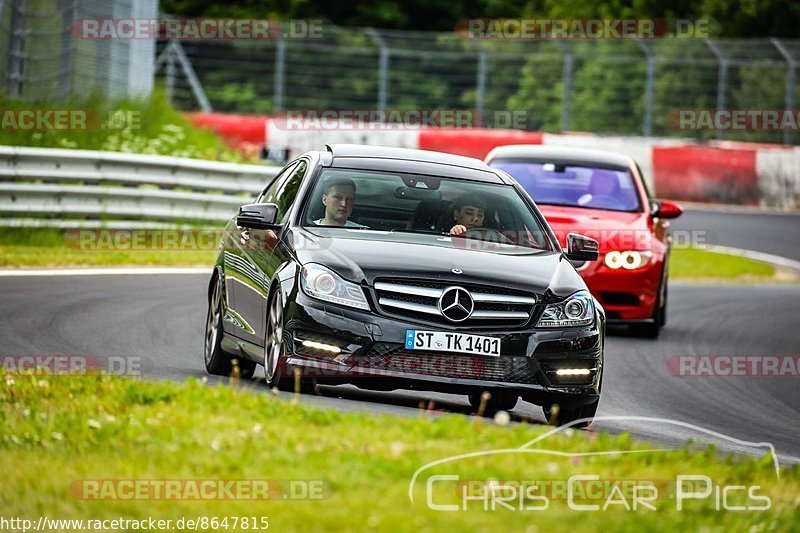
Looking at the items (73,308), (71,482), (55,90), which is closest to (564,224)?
(73,308)

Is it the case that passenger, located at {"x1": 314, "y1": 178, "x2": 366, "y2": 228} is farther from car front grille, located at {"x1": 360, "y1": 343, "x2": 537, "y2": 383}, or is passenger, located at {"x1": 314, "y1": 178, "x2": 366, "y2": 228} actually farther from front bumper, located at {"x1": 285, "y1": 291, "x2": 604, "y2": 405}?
car front grille, located at {"x1": 360, "y1": 343, "x2": 537, "y2": 383}

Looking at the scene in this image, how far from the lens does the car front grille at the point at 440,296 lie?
906 centimetres

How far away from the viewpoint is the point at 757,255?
26.2m

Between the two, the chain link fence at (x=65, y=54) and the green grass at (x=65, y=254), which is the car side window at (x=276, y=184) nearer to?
the green grass at (x=65, y=254)

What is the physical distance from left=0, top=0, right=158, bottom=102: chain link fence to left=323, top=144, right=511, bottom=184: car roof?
1346cm

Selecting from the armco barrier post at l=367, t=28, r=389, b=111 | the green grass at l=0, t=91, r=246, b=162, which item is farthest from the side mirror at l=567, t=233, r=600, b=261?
the armco barrier post at l=367, t=28, r=389, b=111

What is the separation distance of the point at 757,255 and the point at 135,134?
923cm

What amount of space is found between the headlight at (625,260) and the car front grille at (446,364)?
20.9ft

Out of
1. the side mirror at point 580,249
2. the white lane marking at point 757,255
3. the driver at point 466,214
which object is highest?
the driver at point 466,214

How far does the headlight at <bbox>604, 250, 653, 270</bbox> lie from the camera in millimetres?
15430

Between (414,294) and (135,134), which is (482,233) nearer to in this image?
(414,294)

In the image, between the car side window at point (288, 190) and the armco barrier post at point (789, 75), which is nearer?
the car side window at point (288, 190)

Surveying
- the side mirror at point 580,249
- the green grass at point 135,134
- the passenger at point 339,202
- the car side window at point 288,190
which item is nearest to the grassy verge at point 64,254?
the green grass at point 135,134

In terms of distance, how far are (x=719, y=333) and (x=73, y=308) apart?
19.5 feet
